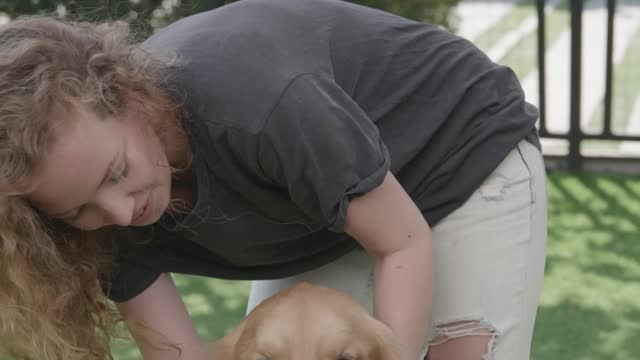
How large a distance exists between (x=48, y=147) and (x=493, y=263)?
120 cm

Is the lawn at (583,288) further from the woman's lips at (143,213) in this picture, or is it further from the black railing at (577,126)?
the woman's lips at (143,213)

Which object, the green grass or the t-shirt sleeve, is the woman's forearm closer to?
the t-shirt sleeve

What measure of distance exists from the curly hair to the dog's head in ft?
1.46

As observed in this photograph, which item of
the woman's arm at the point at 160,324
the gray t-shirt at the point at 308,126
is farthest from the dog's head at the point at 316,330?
the woman's arm at the point at 160,324

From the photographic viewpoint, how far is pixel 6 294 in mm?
2736

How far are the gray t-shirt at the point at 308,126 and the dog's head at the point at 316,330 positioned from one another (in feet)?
0.57

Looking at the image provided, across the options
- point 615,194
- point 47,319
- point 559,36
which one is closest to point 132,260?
point 47,319

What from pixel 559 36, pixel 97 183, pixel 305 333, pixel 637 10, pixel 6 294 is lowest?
pixel 559 36

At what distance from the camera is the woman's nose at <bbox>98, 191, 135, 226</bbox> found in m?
2.49

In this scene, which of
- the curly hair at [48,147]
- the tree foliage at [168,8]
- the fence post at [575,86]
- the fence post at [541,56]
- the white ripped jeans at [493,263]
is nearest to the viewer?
the curly hair at [48,147]

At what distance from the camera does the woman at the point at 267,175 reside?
8.12 feet

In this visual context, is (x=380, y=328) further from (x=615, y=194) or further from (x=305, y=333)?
(x=615, y=194)

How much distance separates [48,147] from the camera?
7.88 feet

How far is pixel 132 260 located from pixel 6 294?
0.43 m
